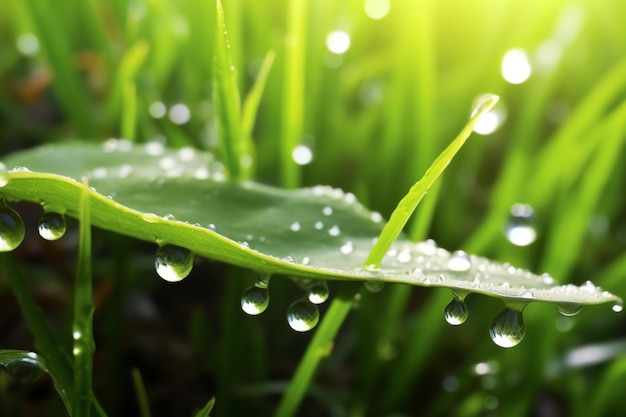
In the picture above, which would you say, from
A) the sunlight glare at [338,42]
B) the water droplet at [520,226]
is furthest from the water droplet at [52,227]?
the sunlight glare at [338,42]

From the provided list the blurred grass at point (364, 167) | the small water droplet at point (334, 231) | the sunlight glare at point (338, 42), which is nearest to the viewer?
the small water droplet at point (334, 231)

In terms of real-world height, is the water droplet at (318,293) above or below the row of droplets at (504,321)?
above

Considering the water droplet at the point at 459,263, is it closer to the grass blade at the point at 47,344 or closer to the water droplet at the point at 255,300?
the water droplet at the point at 255,300

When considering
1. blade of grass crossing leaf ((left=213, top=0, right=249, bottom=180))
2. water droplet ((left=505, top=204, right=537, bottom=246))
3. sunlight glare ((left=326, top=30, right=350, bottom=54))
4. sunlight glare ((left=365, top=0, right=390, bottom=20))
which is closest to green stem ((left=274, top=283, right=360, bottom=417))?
blade of grass crossing leaf ((left=213, top=0, right=249, bottom=180))

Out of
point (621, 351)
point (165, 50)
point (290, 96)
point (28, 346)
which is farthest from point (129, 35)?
point (621, 351)

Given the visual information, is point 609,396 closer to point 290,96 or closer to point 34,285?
point 290,96

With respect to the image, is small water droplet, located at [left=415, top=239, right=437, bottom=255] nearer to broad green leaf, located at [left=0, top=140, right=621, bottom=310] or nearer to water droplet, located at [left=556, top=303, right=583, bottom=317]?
broad green leaf, located at [left=0, top=140, right=621, bottom=310]
